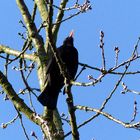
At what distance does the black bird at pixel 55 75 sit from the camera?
463 centimetres

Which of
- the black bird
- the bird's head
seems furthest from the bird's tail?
the bird's head

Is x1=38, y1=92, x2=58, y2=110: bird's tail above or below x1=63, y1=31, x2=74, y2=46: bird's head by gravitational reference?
below

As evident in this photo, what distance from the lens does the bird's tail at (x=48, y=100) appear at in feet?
14.5

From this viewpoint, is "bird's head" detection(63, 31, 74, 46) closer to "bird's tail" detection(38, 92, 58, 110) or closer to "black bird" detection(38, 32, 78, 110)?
"black bird" detection(38, 32, 78, 110)

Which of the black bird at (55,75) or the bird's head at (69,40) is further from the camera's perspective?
the bird's head at (69,40)

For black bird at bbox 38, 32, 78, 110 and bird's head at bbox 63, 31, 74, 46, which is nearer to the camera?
black bird at bbox 38, 32, 78, 110

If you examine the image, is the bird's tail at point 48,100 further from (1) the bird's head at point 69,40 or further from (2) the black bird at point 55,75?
(1) the bird's head at point 69,40

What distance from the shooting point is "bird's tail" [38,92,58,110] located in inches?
174

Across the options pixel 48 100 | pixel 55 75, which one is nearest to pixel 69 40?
pixel 55 75

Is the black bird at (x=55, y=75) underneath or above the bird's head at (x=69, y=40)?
underneath

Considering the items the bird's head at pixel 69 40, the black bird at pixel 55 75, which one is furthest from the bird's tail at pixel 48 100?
the bird's head at pixel 69 40

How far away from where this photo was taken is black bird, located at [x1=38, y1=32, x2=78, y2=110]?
4.63 m

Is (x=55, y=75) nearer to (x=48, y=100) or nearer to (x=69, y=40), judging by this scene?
(x=48, y=100)

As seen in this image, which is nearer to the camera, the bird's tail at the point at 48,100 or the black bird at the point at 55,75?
the bird's tail at the point at 48,100
